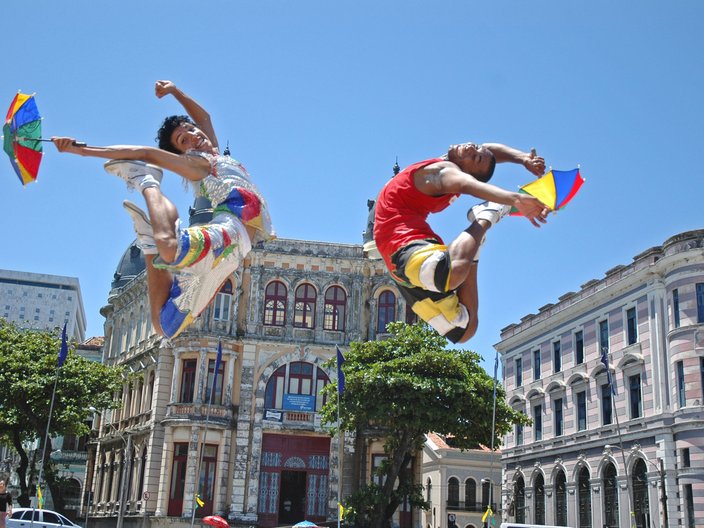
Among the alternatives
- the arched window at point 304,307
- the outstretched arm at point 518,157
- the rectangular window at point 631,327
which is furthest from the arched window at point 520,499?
the outstretched arm at point 518,157

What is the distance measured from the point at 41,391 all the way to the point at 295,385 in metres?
11.7

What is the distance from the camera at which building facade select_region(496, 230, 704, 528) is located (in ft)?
123

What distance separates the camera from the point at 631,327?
41.9 m

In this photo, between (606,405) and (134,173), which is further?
(606,405)

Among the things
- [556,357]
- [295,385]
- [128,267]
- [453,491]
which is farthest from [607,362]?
[128,267]

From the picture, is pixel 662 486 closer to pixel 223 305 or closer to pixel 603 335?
pixel 603 335

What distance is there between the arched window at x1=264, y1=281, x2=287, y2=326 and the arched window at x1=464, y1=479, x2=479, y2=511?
2419cm

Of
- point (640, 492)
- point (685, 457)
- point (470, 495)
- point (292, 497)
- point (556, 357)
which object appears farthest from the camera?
point (470, 495)

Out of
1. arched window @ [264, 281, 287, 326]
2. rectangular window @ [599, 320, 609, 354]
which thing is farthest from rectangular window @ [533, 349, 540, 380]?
arched window @ [264, 281, 287, 326]

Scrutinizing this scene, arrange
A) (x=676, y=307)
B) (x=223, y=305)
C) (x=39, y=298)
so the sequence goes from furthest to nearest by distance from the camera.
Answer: (x=39, y=298), (x=223, y=305), (x=676, y=307)

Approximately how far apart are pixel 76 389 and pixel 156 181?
36.5 m

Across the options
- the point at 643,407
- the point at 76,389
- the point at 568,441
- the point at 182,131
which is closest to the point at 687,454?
the point at 643,407

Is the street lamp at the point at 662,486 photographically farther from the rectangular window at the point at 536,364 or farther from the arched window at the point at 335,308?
the arched window at the point at 335,308

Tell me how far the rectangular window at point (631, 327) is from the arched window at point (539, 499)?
11.6 meters
